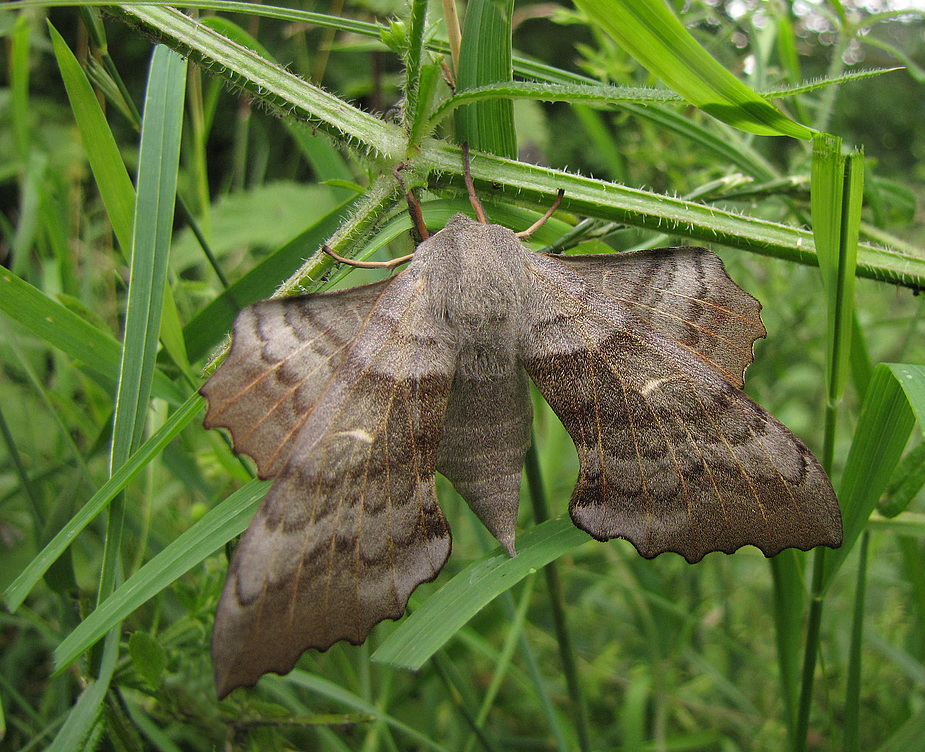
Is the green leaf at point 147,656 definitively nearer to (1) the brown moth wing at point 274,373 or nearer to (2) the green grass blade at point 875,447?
(1) the brown moth wing at point 274,373

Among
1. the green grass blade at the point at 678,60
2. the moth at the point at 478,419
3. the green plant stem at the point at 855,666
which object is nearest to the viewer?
the green grass blade at the point at 678,60

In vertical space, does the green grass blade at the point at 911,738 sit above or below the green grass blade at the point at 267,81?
below

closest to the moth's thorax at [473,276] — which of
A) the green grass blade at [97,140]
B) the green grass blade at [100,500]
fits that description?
the green grass blade at [100,500]

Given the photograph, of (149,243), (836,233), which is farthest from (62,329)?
(836,233)

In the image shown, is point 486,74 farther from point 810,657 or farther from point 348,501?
point 810,657

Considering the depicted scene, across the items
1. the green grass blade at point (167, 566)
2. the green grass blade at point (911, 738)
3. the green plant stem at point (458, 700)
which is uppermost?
the green grass blade at point (167, 566)

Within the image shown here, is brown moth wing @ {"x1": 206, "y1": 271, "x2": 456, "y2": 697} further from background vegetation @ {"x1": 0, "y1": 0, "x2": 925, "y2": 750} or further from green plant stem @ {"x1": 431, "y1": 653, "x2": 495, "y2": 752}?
green plant stem @ {"x1": 431, "y1": 653, "x2": 495, "y2": 752}

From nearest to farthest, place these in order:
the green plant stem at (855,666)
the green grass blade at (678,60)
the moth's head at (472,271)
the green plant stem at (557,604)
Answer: the green grass blade at (678,60), the moth's head at (472,271), the green plant stem at (855,666), the green plant stem at (557,604)
